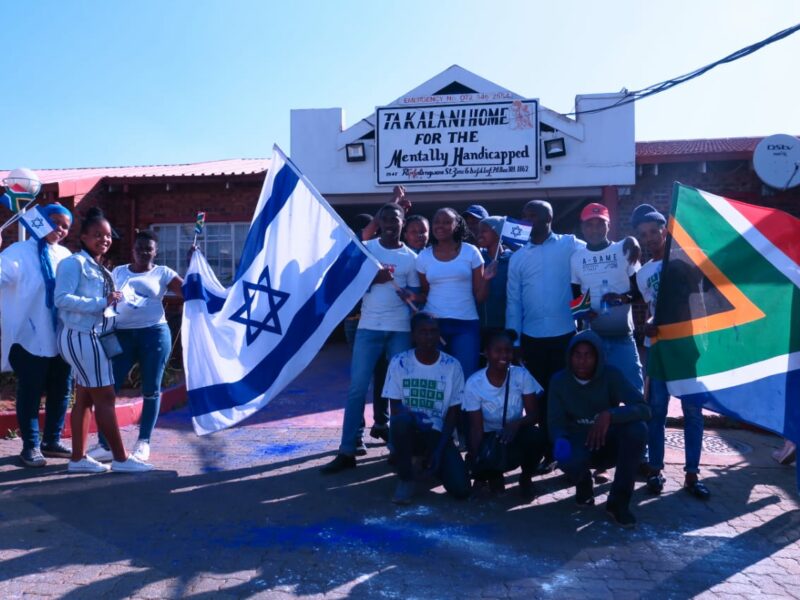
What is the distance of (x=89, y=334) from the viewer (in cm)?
491

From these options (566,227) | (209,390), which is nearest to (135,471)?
(209,390)

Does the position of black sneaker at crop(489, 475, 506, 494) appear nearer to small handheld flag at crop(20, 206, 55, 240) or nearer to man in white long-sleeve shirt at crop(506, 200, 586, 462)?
man in white long-sleeve shirt at crop(506, 200, 586, 462)

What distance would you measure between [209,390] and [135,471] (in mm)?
887

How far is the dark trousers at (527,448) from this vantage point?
4.42 metres

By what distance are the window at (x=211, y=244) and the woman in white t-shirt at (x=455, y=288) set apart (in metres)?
8.35

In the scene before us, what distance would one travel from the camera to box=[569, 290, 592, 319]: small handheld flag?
473cm

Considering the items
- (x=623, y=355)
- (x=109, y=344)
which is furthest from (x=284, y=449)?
(x=623, y=355)

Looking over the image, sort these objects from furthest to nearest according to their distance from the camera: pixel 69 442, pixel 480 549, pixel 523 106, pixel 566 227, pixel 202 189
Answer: pixel 566 227
pixel 202 189
pixel 523 106
pixel 69 442
pixel 480 549

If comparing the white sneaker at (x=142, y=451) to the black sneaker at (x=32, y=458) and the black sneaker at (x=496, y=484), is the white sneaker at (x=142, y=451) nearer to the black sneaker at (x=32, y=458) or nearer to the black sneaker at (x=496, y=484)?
the black sneaker at (x=32, y=458)

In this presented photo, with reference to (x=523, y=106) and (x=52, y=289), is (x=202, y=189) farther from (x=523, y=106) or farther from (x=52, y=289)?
(x=52, y=289)

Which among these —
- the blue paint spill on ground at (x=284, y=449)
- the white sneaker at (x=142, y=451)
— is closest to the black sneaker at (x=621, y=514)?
the blue paint spill on ground at (x=284, y=449)

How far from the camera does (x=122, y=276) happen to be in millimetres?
5371

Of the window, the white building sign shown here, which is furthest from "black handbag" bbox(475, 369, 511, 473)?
the window

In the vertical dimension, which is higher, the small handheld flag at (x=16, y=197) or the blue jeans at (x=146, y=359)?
the small handheld flag at (x=16, y=197)
